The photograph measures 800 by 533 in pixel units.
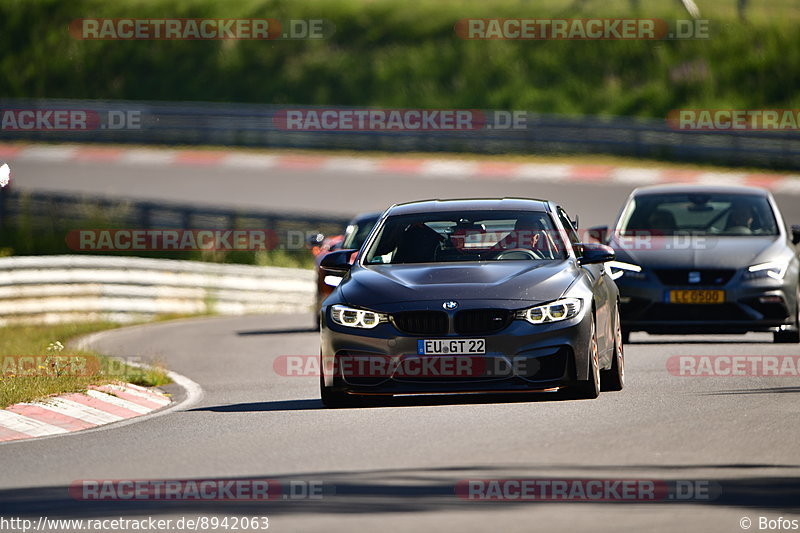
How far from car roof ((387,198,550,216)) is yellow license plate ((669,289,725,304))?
3.48 meters

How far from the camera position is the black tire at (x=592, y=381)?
37.1ft

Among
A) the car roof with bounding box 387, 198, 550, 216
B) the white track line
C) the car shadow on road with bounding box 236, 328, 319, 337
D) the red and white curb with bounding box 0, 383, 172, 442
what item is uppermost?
the white track line

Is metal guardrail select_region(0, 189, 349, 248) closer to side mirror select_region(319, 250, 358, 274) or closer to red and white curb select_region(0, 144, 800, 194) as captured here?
red and white curb select_region(0, 144, 800, 194)

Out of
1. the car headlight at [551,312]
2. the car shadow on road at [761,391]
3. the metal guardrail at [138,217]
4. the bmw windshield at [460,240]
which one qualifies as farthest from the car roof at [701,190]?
the metal guardrail at [138,217]

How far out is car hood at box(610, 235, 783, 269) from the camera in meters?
16.0

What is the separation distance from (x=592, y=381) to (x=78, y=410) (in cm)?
408

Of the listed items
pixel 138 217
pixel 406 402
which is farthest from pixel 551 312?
pixel 138 217

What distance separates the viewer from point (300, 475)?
8969 millimetres

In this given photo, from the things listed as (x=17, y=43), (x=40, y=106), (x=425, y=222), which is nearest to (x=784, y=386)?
(x=425, y=222)

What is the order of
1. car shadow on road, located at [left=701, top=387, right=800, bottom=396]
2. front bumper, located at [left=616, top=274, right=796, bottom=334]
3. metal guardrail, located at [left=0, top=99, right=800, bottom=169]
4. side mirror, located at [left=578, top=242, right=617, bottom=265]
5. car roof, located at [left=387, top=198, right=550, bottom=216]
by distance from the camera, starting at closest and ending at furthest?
side mirror, located at [left=578, top=242, right=617, bottom=265], car roof, located at [left=387, top=198, right=550, bottom=216], car shadow on road, located at [left=701, top=387, right=800, bottom=396], front bumper, located at [left=616, top=274, right=796, bottom=334], metal guardrail, located at [left=0, top=99, right=800, bottom=169]

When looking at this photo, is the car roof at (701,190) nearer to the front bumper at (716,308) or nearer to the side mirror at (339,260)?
the front bumper at (716,308)

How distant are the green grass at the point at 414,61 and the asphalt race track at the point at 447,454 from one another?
114 ft

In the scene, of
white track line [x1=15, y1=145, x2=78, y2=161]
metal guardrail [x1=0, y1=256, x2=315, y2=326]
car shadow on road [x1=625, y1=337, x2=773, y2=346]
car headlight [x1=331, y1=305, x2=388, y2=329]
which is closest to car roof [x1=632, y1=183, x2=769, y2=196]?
car shadow on road [x1=625, y1=337, x2=773, y2=346]

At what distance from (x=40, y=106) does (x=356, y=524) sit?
40.1m
